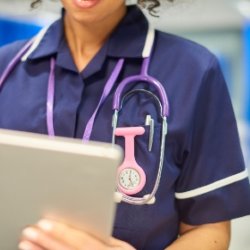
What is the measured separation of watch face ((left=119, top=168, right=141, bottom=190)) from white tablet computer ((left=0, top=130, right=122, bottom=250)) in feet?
0.58

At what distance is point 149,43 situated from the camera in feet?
2.62

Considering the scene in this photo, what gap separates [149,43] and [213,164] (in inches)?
10.2

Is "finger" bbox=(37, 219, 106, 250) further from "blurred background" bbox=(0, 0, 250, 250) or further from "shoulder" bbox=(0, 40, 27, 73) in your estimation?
"blurred background" bbox=(0, 0, 250, 250)

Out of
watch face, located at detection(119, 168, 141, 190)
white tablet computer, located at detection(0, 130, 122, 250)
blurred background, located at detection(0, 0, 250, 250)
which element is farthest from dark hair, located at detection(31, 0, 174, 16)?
white tablet computer, located at detection(0, 130, 122, 250)

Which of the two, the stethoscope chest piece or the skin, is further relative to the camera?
the stethoscope chest piece

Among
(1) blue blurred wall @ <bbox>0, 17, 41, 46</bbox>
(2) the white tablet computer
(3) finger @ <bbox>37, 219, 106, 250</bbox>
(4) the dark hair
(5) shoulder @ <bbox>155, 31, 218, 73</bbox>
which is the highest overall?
(4) the dark hair

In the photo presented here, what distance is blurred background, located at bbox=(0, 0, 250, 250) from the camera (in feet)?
6.26

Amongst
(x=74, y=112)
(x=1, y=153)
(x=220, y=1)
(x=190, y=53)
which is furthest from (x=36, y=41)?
(x=220, y=1)

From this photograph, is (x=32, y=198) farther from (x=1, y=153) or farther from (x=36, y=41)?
(x=36, y=41)

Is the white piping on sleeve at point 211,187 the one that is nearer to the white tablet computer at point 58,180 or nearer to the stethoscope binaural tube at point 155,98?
the stethoscope binaural tube at point 155,98

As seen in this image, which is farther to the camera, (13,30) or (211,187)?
(13,30)

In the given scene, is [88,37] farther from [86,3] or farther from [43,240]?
[43,240]

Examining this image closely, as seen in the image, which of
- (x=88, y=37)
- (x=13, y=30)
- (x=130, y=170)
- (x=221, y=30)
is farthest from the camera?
(x=221, y=30)

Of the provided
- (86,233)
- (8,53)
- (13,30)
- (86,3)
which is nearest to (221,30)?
(13,30)
